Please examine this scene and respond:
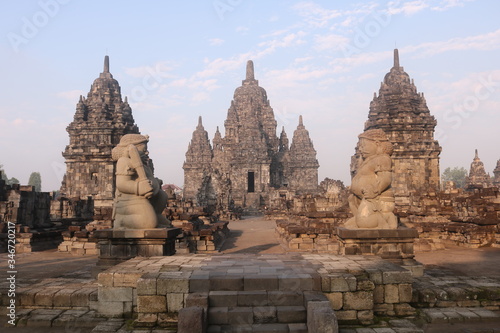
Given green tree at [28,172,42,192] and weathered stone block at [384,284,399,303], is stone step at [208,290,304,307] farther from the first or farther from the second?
green tree at [28,172,42,192]

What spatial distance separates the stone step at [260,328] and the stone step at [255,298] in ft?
0.84

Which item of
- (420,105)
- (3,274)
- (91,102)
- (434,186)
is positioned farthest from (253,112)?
(3,274)

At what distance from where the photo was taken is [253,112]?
45156 mm

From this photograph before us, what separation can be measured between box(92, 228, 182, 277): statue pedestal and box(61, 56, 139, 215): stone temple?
2044 cm

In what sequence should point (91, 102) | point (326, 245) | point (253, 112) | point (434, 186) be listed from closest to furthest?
point (326, 245) < point (434, 186) < point (91, 102) < point (253, 112)

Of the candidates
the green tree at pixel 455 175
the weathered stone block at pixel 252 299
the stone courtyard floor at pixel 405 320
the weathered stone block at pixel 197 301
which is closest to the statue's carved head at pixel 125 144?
the stone courtyard floor at pixel 405 320

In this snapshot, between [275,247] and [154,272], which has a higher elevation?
[154,272]

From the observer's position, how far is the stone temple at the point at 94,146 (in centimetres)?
2598

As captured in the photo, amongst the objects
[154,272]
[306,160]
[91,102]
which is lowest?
[154,272]

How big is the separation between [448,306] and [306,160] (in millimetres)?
42447

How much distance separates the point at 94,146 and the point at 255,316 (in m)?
25.3

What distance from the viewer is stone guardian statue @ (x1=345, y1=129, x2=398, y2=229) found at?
19.3 ft

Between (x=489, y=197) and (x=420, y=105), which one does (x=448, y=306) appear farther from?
(x=420, y=105)

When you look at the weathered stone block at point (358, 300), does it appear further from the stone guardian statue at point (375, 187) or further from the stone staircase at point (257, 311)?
the stone guardian statue at point (375, 187)
